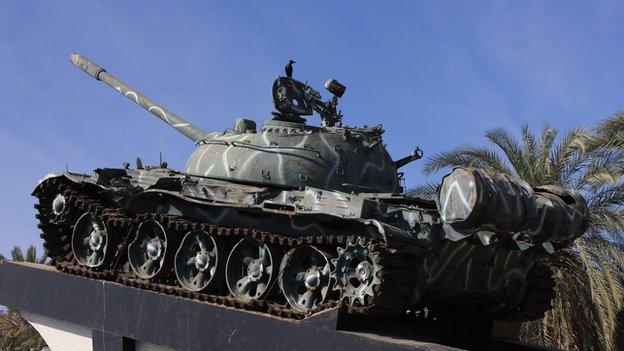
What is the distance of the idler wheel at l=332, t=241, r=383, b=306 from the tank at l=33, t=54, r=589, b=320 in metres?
0.01

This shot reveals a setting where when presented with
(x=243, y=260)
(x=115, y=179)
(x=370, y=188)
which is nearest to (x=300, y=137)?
(x=370, y=188)

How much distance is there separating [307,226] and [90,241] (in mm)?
3898

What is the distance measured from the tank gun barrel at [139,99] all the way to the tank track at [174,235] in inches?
86.0

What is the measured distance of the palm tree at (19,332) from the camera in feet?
80.1

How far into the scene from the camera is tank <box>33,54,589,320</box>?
29.8 ft

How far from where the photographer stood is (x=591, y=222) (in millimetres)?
16031

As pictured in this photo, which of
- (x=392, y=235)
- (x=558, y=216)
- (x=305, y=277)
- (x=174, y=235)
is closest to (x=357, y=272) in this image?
(x=392, y=235)

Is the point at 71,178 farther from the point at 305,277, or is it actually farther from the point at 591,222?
the point at 591,222

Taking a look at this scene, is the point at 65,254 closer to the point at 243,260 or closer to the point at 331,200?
the point at 243,260

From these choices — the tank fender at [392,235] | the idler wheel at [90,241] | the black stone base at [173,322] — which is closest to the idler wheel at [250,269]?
the black stone base at [173,322]

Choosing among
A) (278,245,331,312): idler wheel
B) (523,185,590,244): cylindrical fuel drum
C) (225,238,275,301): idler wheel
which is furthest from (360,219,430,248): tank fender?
(225,238,275,301): idler wheel

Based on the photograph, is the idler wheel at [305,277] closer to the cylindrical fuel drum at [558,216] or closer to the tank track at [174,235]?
the tank track at [174,235]

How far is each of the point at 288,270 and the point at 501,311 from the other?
11.0 ft

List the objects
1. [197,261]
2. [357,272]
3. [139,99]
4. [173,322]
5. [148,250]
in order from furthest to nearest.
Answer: [139,99]
[148,250]
[197,261]
[173,322]
[357,272]
